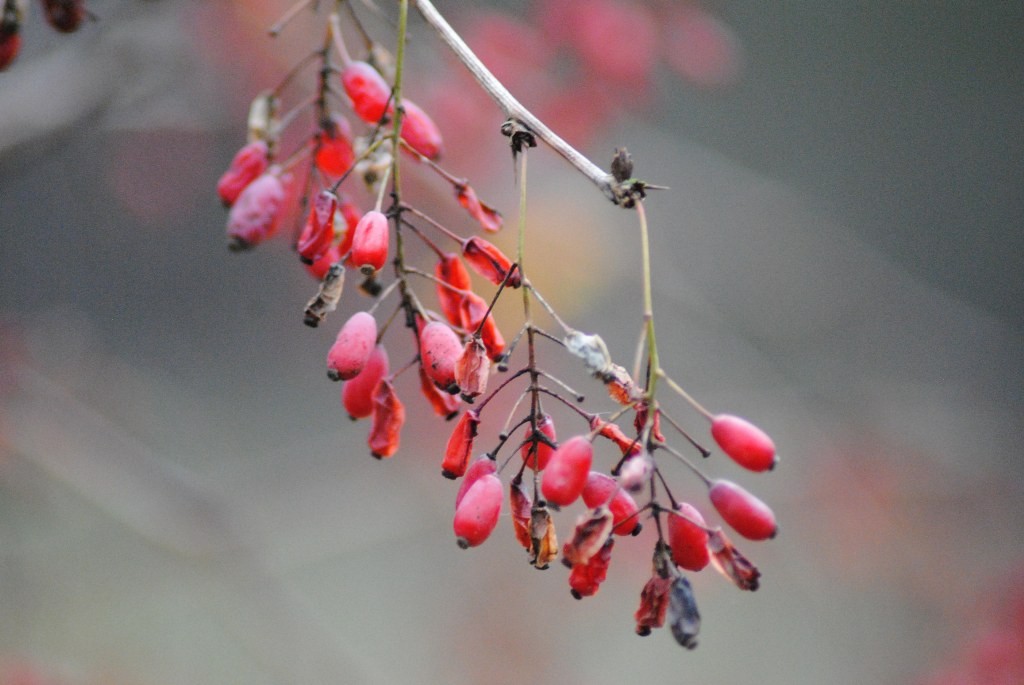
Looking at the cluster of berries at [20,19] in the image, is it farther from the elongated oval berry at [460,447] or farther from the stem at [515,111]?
the elongated oval berry at [460,447]

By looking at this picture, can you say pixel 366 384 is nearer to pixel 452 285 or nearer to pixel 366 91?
pixel 452 285

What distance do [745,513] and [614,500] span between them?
4.9 inches

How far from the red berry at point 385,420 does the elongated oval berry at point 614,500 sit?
0.74 ft

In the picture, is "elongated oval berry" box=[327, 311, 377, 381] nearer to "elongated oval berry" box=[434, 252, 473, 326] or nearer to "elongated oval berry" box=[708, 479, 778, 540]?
"elongated oval berry" box=[434, 252, 473, 326]

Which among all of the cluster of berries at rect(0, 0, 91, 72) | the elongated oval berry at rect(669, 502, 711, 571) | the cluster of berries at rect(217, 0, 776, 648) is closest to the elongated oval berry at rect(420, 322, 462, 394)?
the cluster of berries at rect(217, 0, 776, 648)

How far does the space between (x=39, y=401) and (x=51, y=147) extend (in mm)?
1135

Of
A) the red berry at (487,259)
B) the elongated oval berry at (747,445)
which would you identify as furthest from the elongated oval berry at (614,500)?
the red berry at (487,259)

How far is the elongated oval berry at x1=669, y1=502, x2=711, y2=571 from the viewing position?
30.5 inches

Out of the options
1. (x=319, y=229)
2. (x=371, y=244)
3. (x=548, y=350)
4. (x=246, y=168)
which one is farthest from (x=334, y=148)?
(x=548, y=350)

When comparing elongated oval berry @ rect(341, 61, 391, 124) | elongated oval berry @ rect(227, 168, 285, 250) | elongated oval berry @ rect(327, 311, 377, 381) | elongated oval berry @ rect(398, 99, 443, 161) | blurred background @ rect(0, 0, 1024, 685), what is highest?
blurred background @ rect(0, 0, 1024, 685)

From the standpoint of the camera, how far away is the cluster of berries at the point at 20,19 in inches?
37.7

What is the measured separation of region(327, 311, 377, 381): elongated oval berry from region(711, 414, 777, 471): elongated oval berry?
348mm

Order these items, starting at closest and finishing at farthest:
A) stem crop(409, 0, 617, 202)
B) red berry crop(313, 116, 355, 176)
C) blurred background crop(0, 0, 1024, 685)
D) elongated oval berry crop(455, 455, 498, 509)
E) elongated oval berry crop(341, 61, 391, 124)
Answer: stem crop(409, 0, 617, 202), elongated oval berry crop(455, 455, 498, 509), elongated oval berry crop(341, 61, 391, 124), red berry crop(313, 116, 355, 176), blurred background crop(0, 0, 1024, 685)

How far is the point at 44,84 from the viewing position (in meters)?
1.83
